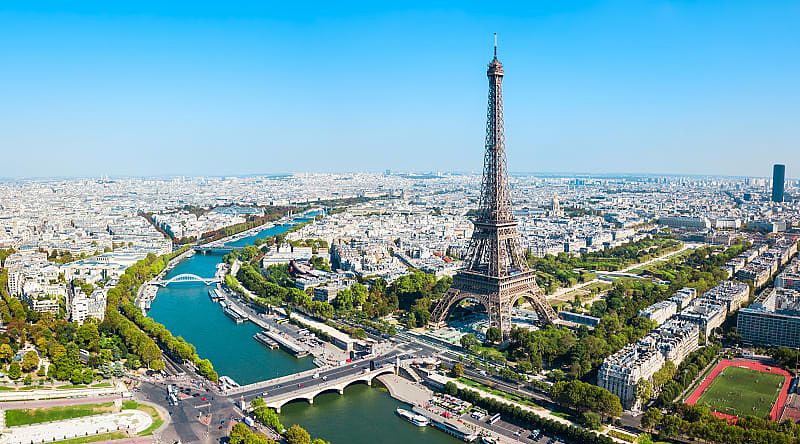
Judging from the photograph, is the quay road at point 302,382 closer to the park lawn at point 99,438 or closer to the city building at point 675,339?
the park lawn at point 99,438

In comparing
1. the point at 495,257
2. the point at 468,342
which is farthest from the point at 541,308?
the point at 468,342

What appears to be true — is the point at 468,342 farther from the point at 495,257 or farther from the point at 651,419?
the point at 651,419

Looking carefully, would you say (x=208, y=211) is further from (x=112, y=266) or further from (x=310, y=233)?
(x=112, y=266)

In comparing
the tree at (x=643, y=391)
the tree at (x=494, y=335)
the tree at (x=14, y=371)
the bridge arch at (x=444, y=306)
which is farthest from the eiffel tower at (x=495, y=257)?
the tree at (x=14, y=371)

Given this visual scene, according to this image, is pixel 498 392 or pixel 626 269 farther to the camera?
pixel 626 269

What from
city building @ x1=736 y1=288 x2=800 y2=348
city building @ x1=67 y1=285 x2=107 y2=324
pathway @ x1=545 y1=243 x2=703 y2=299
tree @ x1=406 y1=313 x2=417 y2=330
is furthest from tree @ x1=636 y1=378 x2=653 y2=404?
city building @ x1=67 y1=285 x2=107 y2=324

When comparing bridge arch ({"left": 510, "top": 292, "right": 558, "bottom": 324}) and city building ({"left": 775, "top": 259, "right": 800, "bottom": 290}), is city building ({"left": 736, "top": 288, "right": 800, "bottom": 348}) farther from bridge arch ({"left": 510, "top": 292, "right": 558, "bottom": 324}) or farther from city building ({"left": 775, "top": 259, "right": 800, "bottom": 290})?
bridge arch ({"left": 510, "top": 292, "right": 558, "bottom": 324})
